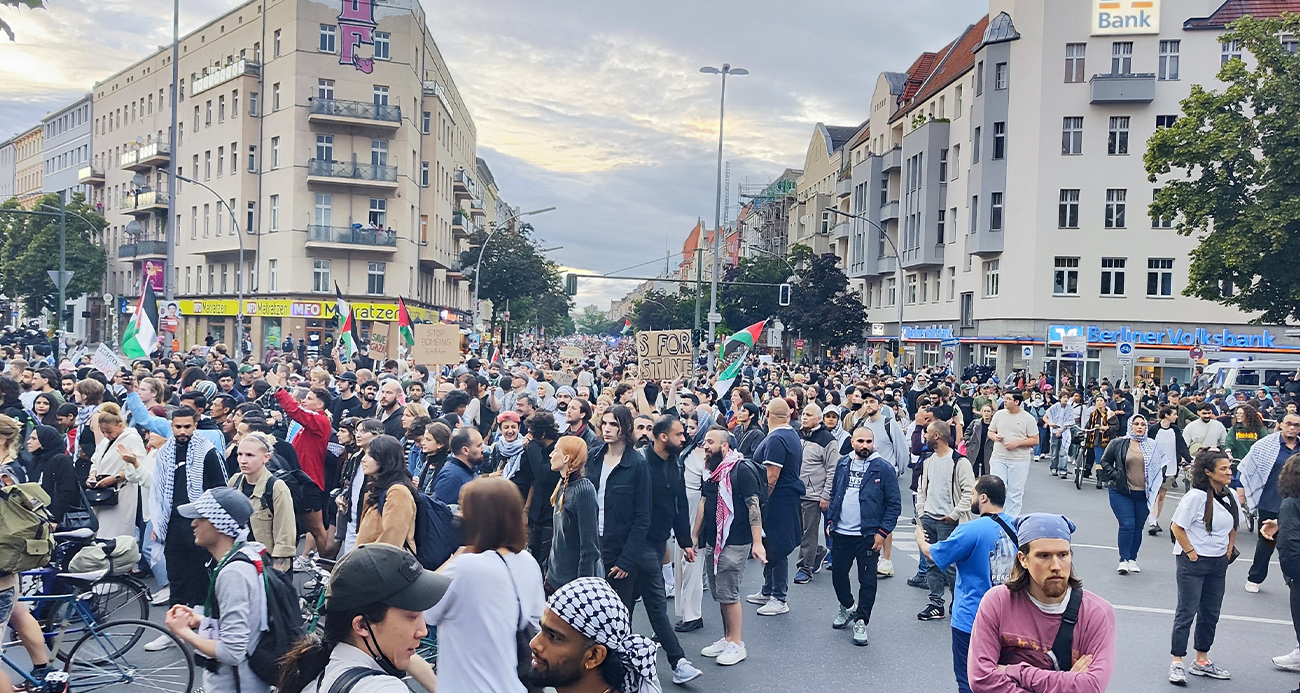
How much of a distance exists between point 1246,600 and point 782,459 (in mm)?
5426

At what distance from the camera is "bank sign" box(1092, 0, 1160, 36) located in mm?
41656

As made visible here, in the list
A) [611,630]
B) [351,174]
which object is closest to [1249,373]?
[611,630]

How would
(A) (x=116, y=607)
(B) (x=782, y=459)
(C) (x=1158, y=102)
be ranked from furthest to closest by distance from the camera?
(C) (x=1158, y=102) < (B) (x=782, y=459) < (A) (x=116, y=607)

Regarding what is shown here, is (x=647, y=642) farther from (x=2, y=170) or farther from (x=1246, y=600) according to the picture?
(x=2, y=170)

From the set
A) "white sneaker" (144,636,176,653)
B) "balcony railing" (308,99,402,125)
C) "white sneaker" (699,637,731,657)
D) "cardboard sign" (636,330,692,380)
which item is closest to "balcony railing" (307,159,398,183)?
"balcony railing" (308,99,402,125)

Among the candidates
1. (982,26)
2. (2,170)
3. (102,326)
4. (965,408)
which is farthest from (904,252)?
(2,170)

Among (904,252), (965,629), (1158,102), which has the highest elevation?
(1158,102)

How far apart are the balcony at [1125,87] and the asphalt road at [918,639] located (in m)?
34.1

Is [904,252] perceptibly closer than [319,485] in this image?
No

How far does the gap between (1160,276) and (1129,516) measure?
35.2m

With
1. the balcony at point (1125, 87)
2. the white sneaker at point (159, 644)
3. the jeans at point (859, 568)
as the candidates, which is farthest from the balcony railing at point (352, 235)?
the white sneaker at point (159, 644)

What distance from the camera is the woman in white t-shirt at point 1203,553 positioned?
750 cm

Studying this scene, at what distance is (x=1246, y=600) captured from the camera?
10.6 metres

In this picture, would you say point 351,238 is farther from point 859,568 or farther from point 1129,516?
point 859,568
